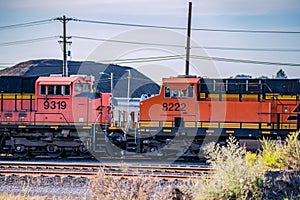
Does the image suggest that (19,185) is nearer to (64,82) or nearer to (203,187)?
(203,187)

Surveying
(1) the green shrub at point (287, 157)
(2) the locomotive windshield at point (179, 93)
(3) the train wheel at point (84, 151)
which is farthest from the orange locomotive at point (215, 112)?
(1) the green shrub at point (287, 157)

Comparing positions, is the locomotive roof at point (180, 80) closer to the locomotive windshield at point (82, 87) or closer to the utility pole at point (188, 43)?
the locomotive windshield at point (82, 87)

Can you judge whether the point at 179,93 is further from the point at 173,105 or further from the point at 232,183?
the point at 232,183

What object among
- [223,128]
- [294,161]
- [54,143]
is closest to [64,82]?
[54,143]

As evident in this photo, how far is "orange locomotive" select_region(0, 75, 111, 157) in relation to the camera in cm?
2053

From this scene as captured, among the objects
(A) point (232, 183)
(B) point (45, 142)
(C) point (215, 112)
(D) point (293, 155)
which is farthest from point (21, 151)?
(A) point (232, 183)

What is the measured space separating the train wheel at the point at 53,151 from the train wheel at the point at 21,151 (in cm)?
90

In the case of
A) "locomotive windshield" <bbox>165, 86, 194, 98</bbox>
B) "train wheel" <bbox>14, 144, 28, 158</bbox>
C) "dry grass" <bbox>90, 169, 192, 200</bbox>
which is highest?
"locomotive windshield" <bbox>165, 86, 194, 98</bbox>

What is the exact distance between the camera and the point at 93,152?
2048 cm

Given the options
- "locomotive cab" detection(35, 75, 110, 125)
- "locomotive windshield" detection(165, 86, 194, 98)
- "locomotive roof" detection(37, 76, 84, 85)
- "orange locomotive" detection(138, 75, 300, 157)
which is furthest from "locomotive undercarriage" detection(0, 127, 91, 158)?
"locomotive windshield" detection(165, 86, 194, 98)

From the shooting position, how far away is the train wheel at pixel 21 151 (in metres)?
20.7

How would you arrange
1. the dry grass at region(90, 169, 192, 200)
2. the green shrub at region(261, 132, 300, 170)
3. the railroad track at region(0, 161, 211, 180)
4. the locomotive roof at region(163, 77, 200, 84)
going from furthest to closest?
the locomotive roof at region(163, 77, 200, 84), the railroad track at region(0, 161, 211, 180), the green shrub at region(261, 132, 300, 170), the dry grass at region(90, 169, 192, 200)

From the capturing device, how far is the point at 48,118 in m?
20.7

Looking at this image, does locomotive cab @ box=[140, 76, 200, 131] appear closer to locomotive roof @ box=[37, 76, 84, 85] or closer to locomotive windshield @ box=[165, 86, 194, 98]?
locomotive windshield @ box=[165, 86, 194, 98]
